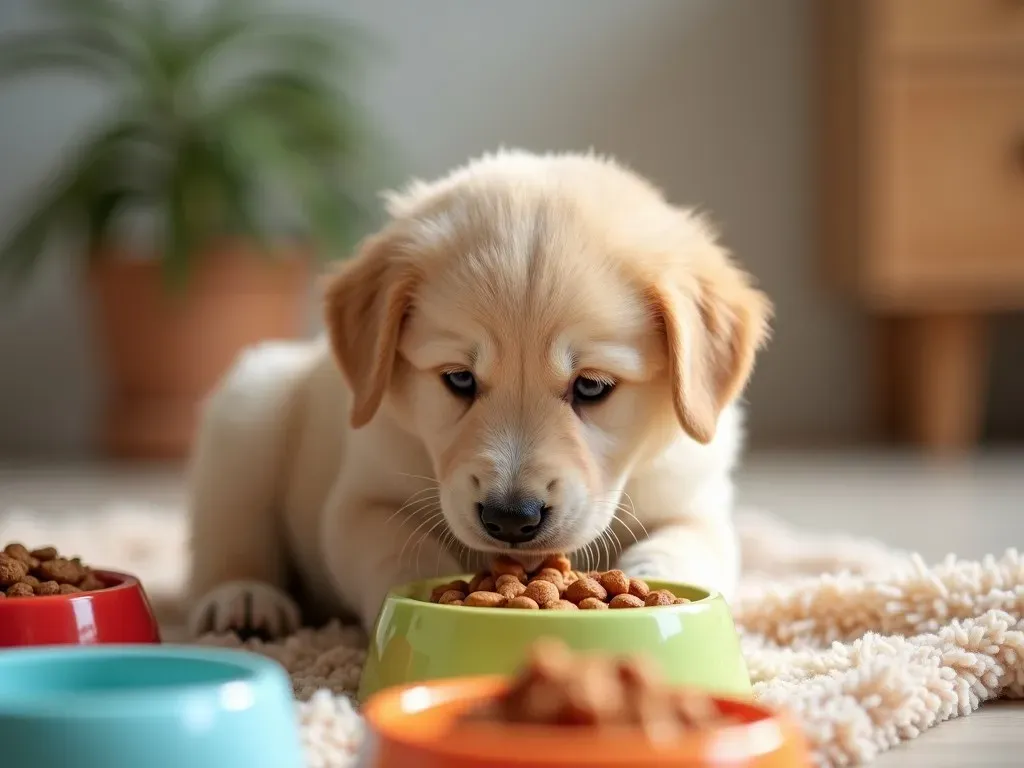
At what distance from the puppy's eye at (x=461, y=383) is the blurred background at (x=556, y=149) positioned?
2355 millimetres

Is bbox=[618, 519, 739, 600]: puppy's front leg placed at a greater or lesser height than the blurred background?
lesser

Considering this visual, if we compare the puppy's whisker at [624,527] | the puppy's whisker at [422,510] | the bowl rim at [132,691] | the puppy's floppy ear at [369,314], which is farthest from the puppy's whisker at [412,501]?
the bowl rim at [132,691]

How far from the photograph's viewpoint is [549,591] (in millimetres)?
1459

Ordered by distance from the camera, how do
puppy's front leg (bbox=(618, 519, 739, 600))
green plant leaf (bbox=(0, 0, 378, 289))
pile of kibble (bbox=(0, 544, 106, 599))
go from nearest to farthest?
pile of kibble (bbox=(0, 544, 106, 599)) → puppy's front leg (bbox=(618, 519, 739, 600)) → green plant leaf (bbox=(0, 0, 378, 289))

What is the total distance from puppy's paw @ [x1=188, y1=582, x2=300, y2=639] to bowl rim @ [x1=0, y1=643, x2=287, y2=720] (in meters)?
0.81

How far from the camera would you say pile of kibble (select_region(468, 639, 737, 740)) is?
90 centimetres

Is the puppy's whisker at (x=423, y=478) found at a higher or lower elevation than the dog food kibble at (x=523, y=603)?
higher

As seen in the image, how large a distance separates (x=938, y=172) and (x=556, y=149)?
4.39 ft

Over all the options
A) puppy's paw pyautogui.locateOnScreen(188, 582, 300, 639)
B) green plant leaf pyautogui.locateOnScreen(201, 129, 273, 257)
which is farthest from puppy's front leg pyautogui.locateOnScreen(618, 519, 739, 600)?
green plant leaf pyautogui.locateOnScreen(201, 129, 273, 257)

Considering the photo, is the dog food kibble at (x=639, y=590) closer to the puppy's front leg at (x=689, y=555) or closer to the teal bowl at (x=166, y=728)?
the puppy's front leg at (x=689, y=555)

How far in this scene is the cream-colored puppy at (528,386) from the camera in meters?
1.64

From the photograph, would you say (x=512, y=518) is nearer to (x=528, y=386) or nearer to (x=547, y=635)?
(x=528, y=386)

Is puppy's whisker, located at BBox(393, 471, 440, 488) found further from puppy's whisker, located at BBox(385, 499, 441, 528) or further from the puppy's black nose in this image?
the puppy's black nose

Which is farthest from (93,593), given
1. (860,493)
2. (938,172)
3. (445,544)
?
(938,172)
